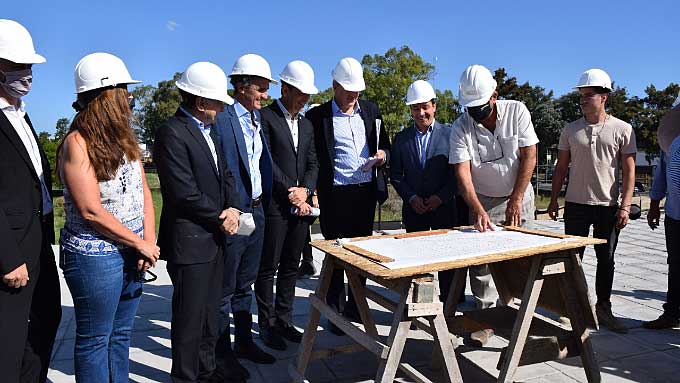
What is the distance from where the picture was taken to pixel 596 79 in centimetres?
427

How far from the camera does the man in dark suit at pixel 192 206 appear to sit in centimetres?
278

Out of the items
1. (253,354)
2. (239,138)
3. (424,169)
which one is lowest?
(253,354)

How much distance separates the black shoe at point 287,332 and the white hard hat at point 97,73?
7.57ft

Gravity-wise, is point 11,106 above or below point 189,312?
above

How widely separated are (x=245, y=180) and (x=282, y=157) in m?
0.55

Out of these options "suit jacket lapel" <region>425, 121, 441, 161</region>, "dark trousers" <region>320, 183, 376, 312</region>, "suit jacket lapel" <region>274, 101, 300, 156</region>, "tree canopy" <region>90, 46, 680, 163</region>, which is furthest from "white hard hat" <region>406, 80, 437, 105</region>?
"tree canopy" <region>90, 46, 680, 163</region>

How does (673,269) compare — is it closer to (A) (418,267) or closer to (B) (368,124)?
(B) (368,124)

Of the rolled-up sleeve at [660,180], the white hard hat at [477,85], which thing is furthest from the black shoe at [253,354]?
the rolled-up sleeve at [660,180]

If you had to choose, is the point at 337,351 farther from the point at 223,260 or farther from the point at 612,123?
the point at 612,123

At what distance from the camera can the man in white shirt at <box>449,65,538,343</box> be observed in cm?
378

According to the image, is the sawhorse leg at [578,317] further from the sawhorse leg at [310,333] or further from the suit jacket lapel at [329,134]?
the suit jacket lapel at [329,134]

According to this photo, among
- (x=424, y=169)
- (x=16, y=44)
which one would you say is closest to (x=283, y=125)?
(x=424, y=169)

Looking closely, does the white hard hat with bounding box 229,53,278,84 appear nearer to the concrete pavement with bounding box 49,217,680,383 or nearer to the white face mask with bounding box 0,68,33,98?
the white face mask with bounding box 0,68,33,98

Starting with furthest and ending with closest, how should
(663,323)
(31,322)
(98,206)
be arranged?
(663,323)
(31,322)
(98,206)
